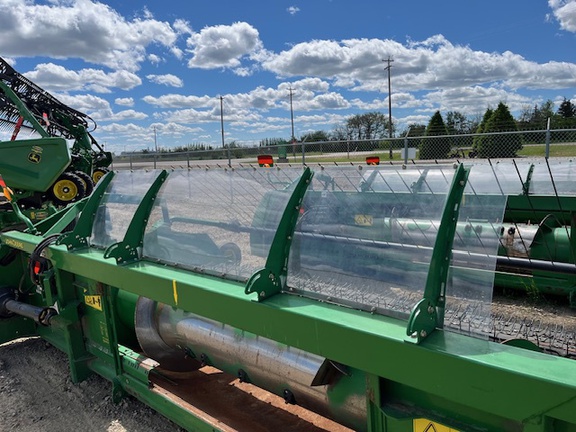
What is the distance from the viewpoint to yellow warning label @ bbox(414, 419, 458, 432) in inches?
65.9

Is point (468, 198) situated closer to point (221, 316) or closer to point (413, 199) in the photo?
point (413, 199)

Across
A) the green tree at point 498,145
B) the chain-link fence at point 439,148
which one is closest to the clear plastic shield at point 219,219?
the chain-link fence at point 439,148

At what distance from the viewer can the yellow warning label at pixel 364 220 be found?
7.05ft

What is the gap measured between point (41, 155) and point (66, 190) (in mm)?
2433

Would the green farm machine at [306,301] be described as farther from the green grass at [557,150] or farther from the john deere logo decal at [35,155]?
the green grass at [557,150]

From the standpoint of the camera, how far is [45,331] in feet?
14.5

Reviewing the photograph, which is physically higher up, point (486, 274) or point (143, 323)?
point (486, 274)

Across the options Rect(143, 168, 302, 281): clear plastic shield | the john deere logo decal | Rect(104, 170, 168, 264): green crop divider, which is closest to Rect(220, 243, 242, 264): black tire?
Rect(143, 168, 302, 281): clear plastic shield

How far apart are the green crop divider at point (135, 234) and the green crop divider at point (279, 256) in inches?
47.2

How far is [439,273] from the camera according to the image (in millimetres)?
1715

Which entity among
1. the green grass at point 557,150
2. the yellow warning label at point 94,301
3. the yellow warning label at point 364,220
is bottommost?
the yellow warning label at point 94,301

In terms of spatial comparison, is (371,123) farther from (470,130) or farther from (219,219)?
(219,219)

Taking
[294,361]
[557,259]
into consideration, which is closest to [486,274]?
[294,361]

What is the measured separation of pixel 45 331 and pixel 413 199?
3893 millimetres
